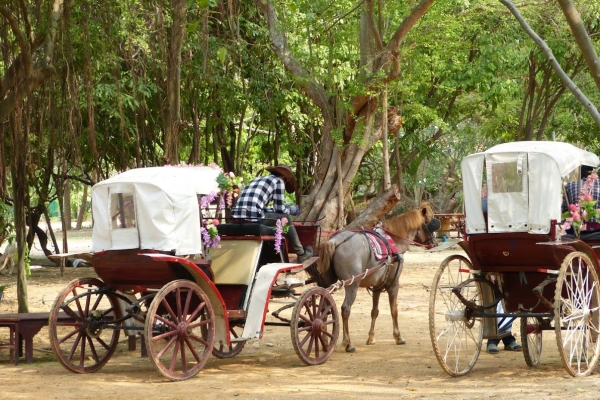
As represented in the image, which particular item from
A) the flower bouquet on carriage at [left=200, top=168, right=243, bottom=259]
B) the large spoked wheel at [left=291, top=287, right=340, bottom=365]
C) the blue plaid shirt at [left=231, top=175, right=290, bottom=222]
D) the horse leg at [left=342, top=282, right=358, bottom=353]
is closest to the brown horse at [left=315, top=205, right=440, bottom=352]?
the horse leg at [left=342, top=282, right=358, bottom=353]

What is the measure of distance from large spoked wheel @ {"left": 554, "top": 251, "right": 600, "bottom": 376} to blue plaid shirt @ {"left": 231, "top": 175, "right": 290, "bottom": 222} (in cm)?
321

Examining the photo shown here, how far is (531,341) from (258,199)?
320 cm

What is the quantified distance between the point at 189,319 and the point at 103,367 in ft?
5.62

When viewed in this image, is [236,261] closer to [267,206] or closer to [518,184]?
[267,206]

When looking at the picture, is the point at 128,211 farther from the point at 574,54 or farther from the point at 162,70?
the point at 574,54

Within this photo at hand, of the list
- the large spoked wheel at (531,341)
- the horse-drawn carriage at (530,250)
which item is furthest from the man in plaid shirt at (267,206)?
the large spoked wheel at (531,341)

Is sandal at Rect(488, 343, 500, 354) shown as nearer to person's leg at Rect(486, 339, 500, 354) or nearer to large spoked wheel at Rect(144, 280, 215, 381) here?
person's leg at Rect(486, 339, 500, 354)

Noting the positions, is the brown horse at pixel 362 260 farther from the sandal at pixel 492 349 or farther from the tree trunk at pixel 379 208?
the tree trunk at pixel 379 208

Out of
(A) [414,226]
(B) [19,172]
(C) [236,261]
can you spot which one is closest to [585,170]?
(A) [414,226]

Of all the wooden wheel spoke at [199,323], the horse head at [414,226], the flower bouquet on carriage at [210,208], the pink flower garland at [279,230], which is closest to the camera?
the wooden wheel spoke at [199,323]

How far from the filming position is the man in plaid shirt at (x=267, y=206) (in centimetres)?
1046

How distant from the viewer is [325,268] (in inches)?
455

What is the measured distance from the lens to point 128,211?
9.55 m

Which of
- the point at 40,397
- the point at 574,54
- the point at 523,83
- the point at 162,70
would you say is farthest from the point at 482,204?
the point at 523,83
